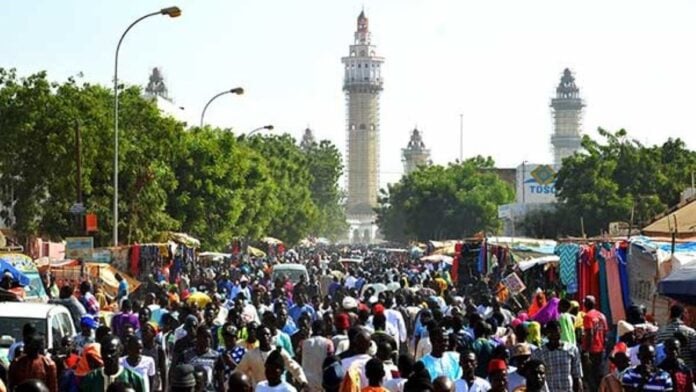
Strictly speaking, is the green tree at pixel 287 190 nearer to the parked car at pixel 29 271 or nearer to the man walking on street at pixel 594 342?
the parked car at pixel 29 271

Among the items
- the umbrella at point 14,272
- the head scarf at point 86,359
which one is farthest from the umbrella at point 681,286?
the umbrella at point 14,272

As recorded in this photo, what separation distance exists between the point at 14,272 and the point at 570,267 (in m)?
9.18

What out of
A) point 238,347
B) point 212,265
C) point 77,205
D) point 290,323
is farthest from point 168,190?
point 238,347

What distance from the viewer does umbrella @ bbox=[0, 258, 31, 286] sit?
80.7ft

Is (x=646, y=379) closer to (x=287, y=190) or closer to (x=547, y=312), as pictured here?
(x=547, y=312)

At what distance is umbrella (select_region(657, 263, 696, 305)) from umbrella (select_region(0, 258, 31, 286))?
1236 centimetres

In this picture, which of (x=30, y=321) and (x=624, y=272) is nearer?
(x=30, y=321)

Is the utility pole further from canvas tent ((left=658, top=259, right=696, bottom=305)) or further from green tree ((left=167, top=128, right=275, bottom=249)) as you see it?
canvas tent ((left=658, top=259, right=696, bottom=305))

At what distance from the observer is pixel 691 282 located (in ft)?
49.4

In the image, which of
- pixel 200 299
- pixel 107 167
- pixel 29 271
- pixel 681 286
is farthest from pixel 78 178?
pixel 681 286

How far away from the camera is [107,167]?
4359 cm

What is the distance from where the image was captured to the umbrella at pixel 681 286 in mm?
15102

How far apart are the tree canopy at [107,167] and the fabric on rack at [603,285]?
20314mm

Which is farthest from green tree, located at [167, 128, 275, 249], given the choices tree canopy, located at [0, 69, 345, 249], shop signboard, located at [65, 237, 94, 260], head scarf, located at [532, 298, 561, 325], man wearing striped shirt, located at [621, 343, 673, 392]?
man wearing striped shirt, located at [621, 343, 673, 392]
